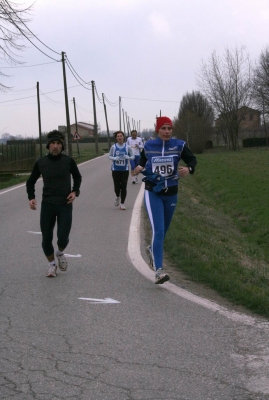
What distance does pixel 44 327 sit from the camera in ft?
19.4

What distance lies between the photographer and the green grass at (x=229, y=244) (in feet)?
24.5

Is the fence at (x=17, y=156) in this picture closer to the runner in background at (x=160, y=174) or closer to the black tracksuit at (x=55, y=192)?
the black tracksuit at (x=55, y=192)

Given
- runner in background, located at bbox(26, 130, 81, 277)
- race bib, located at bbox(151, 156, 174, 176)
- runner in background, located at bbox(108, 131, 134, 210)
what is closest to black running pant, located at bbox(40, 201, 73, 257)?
runner in background, located at bbox(26, 130, 81, 277)

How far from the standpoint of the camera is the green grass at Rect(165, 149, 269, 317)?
748cm

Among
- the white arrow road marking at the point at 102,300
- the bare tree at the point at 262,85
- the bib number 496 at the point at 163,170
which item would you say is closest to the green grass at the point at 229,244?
the white arrow road marking at the point at 102,300

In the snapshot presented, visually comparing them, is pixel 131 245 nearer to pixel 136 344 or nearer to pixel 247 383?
pixel 136 344

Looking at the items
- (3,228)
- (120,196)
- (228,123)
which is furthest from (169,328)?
(228,123)

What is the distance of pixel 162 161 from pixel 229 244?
218 inches

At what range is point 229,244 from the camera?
12750 millimetres

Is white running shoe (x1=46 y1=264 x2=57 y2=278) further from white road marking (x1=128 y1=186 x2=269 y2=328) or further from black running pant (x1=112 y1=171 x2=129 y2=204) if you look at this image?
black running pant (x1=112 y1=171 x2=129 y2=204)

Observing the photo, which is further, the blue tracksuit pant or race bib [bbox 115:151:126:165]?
race bib [bbox 115:151:126:165]

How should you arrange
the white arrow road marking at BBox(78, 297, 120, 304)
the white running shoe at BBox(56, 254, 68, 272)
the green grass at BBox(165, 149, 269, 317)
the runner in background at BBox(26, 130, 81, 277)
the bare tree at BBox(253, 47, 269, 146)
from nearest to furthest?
the white arrow road marking at BBox(78, 297, 120, 304) → the green grass at BBox(165, 149, 269, 317) → the runner in background at BBox(26, 130, 81, 277) → the white running shoe at BBox(56, 254, 68, 272) → the bare tree at BBox(253, 47, 269, 146)

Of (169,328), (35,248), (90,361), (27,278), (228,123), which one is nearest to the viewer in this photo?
(90,361)

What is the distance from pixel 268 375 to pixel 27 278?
4.06 metres
